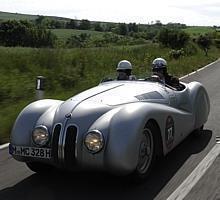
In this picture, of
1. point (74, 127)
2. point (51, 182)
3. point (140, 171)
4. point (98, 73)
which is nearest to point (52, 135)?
point (74, 127)

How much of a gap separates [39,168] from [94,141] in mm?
1240

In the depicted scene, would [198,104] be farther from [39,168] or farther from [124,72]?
[39,168]

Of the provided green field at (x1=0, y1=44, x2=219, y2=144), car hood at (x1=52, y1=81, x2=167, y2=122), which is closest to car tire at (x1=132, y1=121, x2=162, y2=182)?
car hood at (x1=52, y1=81, x2=167, y2=122)

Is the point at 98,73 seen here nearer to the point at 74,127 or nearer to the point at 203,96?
the point at 203,96

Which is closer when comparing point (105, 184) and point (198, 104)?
point (105, 184)

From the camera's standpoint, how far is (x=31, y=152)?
5.49 metres

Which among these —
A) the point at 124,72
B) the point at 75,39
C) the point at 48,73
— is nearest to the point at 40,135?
the point at 124,72

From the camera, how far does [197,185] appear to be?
552 centimetres

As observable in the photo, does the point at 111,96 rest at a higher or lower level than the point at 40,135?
higher

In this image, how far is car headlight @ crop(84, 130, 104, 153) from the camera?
5129mm

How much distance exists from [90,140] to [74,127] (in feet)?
0.91

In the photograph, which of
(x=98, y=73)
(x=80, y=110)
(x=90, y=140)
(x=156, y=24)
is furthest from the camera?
(x=156, y=24)

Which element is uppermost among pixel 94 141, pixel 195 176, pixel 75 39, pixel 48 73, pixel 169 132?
pixel 94 141

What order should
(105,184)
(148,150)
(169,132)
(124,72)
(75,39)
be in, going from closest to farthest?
(105,184) → (148,150) → (169,132) → (124,72) → (75,39)
